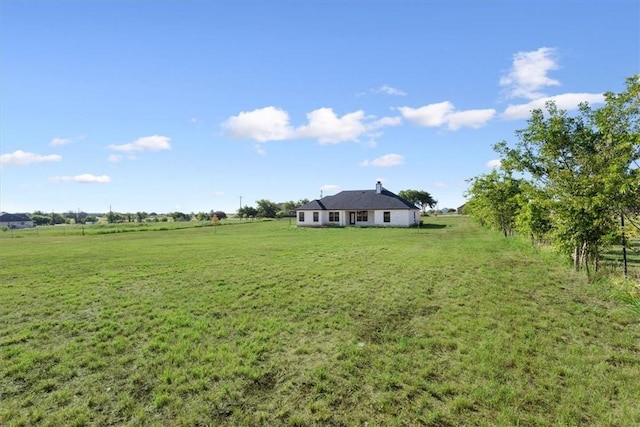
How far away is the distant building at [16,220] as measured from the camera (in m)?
78.2

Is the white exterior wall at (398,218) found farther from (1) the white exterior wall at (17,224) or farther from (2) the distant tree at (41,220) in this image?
(2) the distant tree at (41,220)

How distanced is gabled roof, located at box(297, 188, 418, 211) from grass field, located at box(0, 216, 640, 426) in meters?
26.6

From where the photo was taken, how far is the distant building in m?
78.2

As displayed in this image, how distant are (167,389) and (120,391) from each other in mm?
532

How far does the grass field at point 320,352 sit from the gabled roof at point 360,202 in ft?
87.3

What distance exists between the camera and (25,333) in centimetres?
560

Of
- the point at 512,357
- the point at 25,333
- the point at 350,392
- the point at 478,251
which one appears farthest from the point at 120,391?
the point at 478,251

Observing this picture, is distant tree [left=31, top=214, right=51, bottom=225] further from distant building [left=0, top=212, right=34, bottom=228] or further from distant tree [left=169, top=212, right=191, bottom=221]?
distant tree [left=169, top=212, right=191, bottom=221]

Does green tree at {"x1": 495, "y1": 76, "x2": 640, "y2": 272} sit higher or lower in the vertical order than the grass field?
higher

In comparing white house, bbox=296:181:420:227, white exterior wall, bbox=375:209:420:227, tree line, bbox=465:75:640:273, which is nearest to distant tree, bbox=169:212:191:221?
white house, bbox=296:181:420:227

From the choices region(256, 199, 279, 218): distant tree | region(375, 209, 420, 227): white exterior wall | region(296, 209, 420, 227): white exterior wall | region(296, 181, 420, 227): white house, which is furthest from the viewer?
region(256, 199, 279, 218): distant tree

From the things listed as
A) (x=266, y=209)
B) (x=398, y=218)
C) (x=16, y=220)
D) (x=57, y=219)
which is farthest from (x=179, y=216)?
(x=398, y=218)

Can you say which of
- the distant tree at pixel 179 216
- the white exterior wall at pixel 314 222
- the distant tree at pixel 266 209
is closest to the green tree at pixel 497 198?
the white exterior wall at pixel 314 222

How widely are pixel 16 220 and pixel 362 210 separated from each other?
281 ft
